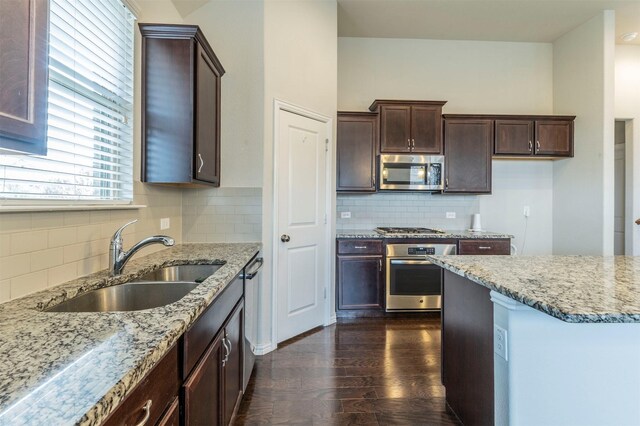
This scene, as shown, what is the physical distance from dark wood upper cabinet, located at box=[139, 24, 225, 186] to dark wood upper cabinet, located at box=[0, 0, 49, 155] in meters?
1.24

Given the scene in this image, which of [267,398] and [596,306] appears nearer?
[596,306]

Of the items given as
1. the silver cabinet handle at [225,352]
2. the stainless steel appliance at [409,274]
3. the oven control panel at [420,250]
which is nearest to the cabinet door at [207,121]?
the silver cabinet handle at [225,352]

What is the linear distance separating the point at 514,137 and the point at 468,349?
3.19 meters

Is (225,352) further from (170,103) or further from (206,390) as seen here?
(170,103)

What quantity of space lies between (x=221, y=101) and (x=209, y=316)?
2.10 metres

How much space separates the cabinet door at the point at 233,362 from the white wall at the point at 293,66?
84 cm

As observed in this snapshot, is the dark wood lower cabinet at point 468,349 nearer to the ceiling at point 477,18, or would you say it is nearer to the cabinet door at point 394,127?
the cabinet door at point 394,127

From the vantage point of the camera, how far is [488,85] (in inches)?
172

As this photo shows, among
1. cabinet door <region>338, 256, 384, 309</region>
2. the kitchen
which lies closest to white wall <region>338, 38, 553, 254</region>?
the kitchen

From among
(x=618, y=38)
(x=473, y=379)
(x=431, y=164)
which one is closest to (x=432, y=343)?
(x=473, y=379)

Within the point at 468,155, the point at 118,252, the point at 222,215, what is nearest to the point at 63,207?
the point at 118,252

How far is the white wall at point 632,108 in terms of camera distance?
4.23 metres

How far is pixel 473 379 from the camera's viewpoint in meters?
1.68

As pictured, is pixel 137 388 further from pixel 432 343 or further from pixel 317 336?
pixel 432 343
